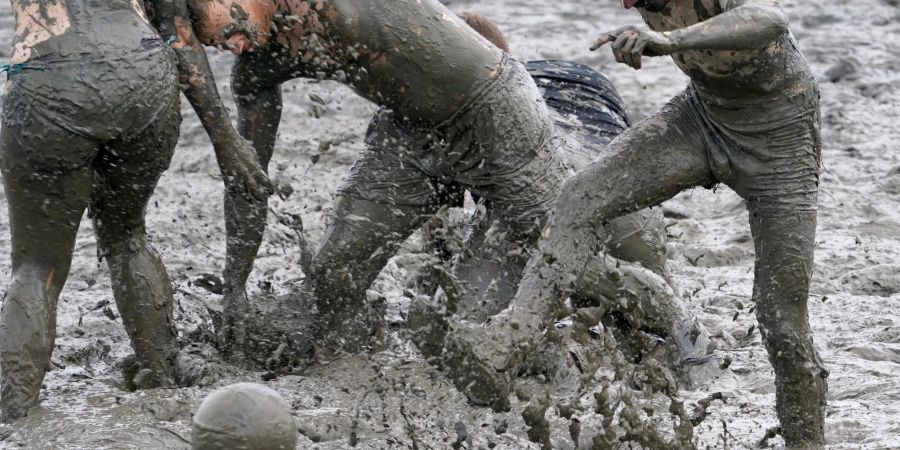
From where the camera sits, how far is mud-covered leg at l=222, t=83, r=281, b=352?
5695 mm

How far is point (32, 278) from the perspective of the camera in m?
4.73

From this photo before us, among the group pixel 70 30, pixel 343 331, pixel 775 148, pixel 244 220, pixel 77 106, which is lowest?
pixel 343 331

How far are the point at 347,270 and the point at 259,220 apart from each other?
0.49 meters

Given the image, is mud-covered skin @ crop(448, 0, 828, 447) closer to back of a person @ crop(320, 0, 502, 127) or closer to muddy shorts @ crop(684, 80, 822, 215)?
muddy shorts @ crop(684, 80, 822, 215)

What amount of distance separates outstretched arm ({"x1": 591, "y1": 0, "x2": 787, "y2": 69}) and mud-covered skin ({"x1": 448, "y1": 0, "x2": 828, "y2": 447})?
118mm

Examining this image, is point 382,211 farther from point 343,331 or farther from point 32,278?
point 32,278

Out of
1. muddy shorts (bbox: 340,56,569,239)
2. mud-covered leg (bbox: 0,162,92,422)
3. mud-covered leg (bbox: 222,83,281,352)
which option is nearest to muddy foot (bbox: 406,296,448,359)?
muddy shorts (bbox: 340,56,569,239)

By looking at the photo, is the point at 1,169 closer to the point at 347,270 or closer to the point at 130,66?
the point at 130,66

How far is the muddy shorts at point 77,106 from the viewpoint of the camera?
445cm

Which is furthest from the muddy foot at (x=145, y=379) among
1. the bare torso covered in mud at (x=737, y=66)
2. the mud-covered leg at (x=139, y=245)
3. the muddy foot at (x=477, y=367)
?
the bare torso covered in mud at (x=737, y=66)

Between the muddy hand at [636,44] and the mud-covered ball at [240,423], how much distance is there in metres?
1.53

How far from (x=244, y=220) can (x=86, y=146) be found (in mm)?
1368

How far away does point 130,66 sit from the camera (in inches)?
177

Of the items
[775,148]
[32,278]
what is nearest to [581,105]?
[775,148]
